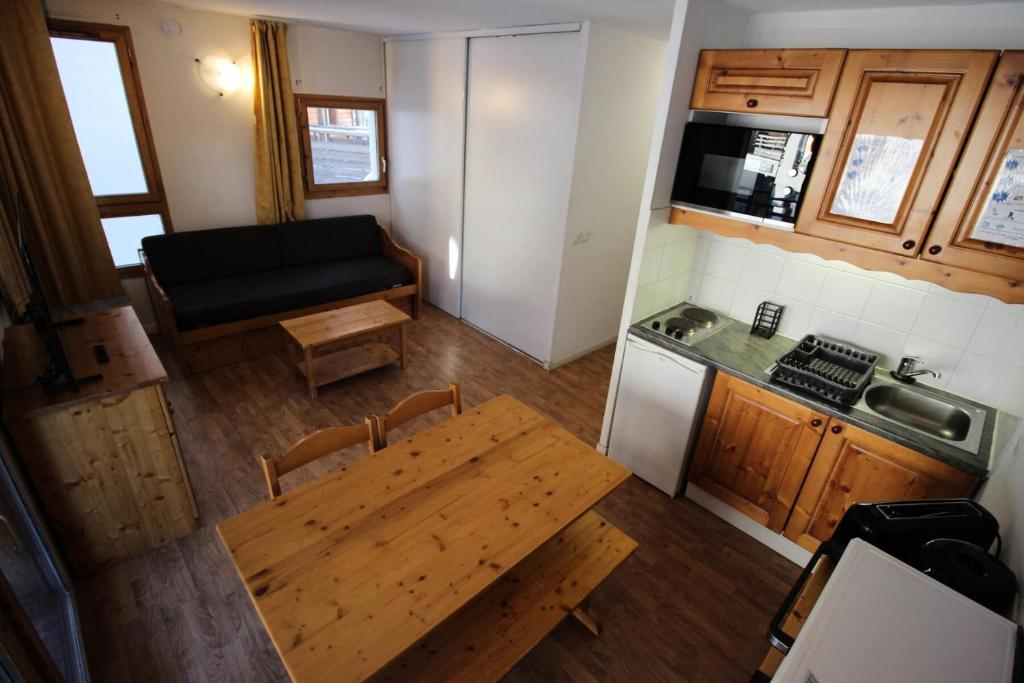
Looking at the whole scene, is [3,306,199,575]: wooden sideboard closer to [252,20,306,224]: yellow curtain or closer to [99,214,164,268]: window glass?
[99,214,164,268]: window glass

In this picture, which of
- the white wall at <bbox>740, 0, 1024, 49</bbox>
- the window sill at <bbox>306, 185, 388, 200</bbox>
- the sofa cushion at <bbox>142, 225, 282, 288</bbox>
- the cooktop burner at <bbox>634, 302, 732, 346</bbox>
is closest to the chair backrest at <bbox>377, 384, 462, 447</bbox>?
the cooktop burner at <bbox>634, 302, 732, 346</bbox>

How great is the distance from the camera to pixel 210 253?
3.97 m

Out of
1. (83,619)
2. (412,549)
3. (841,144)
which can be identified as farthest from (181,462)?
(841,144)

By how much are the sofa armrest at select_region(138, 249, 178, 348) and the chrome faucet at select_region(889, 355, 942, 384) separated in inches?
163

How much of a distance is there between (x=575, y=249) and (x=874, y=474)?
227 cm

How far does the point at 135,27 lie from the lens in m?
3.44

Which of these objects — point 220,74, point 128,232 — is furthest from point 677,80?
point 128,232

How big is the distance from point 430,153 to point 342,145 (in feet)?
3.27

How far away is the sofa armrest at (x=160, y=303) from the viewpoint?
10.9 ft

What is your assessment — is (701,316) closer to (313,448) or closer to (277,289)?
(313,448)

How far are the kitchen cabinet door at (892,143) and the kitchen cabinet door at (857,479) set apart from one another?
75cm

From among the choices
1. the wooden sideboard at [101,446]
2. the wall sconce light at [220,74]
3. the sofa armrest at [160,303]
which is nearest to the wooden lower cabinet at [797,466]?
the wooden sideboard at [101,446]

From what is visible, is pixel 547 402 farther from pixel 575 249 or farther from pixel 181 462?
pixel 181 462

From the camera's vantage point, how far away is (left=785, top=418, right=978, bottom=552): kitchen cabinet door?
1.81m
